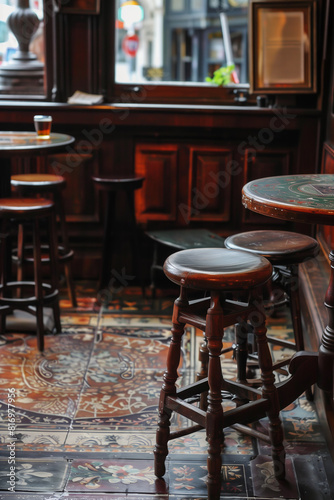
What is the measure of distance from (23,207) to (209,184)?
1666mm

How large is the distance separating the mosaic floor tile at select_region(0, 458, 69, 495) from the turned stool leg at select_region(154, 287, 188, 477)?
1.19 ft

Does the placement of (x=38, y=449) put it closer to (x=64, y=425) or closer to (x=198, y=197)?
(x=64, y=425)

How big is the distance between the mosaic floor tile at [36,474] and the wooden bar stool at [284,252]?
853 millimetres

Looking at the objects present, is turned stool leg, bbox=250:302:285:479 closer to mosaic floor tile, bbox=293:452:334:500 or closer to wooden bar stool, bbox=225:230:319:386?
mosaic floor tile, bbox=293:452:334:500

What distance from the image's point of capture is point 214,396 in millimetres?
2256

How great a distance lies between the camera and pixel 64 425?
287 cm

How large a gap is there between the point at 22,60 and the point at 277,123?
2.00 m

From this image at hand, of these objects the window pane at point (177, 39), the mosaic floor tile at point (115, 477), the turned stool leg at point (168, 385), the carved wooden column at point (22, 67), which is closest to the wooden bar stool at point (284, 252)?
the turned stool leg at point (168, 385)

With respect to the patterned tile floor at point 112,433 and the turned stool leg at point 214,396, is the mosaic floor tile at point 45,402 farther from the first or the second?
the turned stool leg at point 214,396

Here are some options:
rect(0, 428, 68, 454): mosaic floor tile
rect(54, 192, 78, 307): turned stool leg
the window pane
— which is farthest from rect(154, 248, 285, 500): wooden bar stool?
the window pane

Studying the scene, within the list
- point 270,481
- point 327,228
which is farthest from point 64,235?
point 270,481

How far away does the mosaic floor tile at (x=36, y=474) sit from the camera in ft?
7.88

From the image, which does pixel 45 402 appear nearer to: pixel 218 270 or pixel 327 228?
pixel 218 270

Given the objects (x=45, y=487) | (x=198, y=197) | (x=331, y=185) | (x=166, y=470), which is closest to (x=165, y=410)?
(x=166, y=470)
